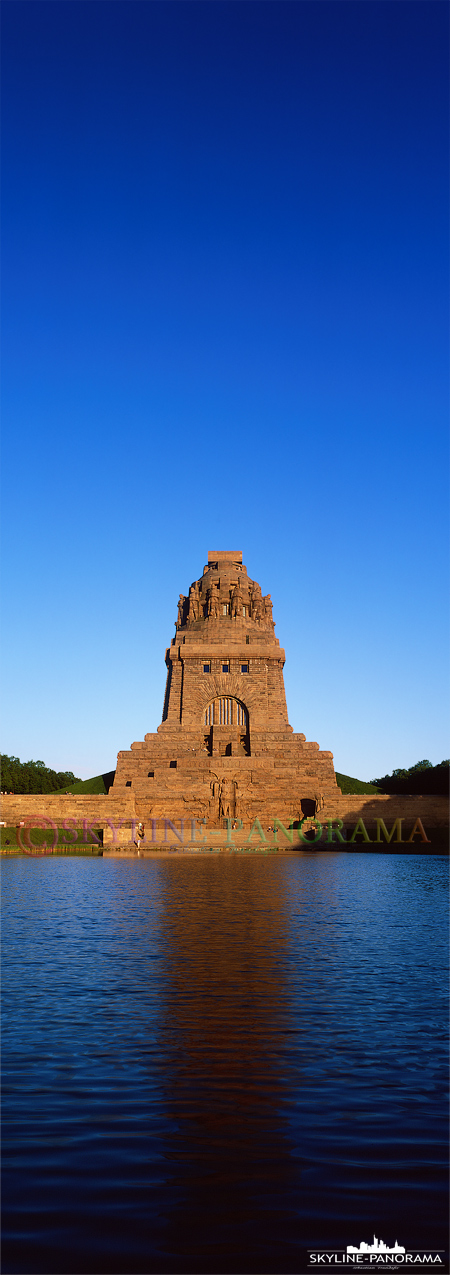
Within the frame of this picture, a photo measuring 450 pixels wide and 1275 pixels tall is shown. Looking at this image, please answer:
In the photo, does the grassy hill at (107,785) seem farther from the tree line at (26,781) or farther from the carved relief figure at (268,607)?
the carved relief figure at (268,607)

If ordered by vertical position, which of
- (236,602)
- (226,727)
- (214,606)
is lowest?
(226,727)

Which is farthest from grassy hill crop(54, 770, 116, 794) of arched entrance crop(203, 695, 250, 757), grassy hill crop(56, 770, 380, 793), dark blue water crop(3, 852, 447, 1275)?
dark blue water crop(3, 852, 447, 1275)

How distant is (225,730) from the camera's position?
57062 mm

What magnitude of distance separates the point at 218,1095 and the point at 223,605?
6184 centimetres

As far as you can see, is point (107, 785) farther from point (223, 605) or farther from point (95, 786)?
point (223, 605)

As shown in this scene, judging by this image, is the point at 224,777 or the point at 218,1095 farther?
the point at 224,777

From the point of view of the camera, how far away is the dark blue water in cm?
432

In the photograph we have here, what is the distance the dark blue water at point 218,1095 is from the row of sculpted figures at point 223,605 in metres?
53.5

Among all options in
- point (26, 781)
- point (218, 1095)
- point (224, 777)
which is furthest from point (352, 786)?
point (218, 1095)

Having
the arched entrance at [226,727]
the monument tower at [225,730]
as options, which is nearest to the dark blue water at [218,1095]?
the monument tower at [225,730]

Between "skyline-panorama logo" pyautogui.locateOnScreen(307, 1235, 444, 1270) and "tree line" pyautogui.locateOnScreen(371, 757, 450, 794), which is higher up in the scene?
"tree line" pyautogui.locateOnScreen(371, 757, 450, 794)

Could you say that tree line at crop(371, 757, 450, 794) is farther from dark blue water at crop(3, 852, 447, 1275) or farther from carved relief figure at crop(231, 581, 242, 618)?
dark blue water at crop(3, 852, 447, 1275)

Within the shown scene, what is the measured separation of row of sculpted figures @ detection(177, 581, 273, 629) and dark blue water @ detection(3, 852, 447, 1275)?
176ft

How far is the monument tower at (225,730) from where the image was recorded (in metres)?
48.4
